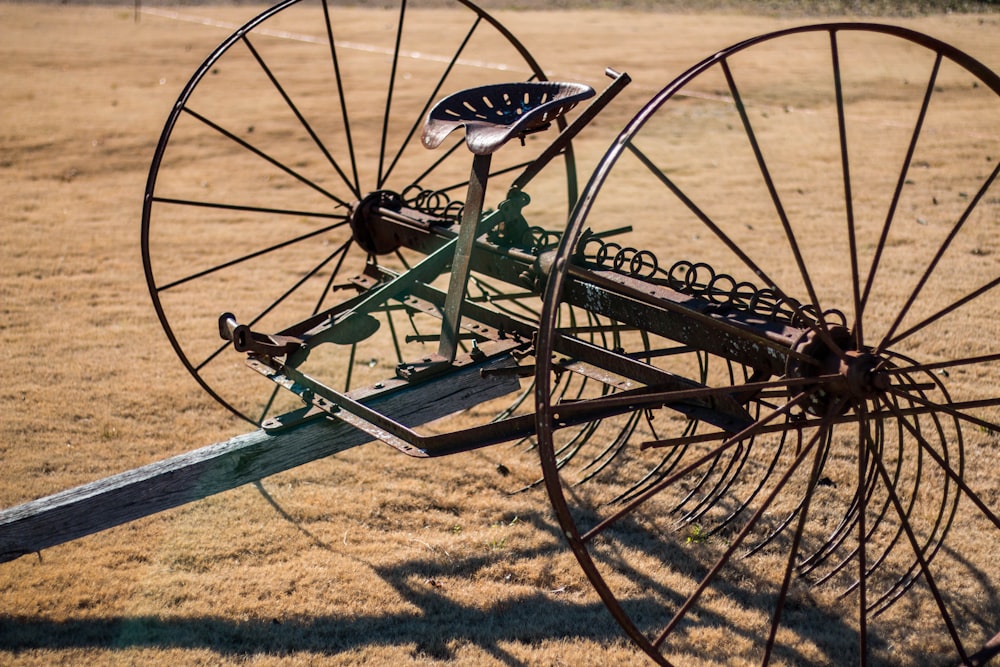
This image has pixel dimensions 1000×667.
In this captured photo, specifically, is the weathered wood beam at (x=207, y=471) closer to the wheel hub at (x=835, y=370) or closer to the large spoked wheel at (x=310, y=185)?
the large spoked wheel at (x=310, y=185)

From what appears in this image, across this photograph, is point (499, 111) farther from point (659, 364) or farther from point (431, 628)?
point (659, 364)

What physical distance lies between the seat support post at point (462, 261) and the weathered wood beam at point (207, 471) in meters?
0.11

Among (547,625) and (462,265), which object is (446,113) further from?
(547,625)

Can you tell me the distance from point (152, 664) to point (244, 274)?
11.7 feet

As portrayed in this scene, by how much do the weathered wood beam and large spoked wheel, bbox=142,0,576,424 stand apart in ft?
1.40

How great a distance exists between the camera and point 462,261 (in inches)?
121

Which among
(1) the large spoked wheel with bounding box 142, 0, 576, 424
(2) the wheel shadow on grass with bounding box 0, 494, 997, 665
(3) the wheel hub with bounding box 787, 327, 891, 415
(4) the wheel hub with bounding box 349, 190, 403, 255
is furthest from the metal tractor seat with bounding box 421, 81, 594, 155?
(2) the wheel shadow on grass with bounding box 0, 494, 997, 665

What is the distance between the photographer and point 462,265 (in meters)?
3.08

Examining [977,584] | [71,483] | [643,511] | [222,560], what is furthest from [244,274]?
[977,584]

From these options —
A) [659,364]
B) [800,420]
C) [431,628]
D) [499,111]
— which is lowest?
[431,628]

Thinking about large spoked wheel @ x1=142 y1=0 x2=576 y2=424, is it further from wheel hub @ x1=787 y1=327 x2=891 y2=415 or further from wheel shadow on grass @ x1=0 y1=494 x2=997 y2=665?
wheel hub @ x1=787 y1=327 x2=891 y2=415

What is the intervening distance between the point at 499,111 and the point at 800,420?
4.99 ft

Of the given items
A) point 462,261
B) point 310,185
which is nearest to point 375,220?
point 462,261

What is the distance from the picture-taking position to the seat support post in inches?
120
